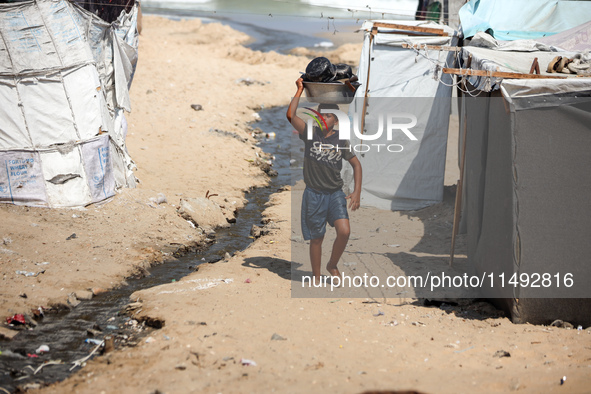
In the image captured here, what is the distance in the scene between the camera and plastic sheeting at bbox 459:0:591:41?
7.19 metres

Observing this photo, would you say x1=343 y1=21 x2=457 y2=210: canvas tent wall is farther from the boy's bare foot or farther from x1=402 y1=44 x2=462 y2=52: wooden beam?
the boy's bare foot

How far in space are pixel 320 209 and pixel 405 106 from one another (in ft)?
10.3

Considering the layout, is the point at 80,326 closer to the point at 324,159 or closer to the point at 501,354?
the point at 324,159

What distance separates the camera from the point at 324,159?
465 cm

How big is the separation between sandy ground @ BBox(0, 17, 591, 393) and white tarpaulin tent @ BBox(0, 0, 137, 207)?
1.03ft

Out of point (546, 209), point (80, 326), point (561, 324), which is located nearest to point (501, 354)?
point (561, 324)

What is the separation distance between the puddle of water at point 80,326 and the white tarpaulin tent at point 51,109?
5.55 feet

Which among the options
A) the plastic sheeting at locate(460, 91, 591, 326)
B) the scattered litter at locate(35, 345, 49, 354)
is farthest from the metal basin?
the scattered litter at locate(35, 345, 49, 354)

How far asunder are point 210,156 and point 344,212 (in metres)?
5.12

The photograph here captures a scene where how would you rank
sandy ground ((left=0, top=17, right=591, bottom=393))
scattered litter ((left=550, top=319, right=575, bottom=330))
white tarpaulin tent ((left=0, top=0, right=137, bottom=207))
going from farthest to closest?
white tarpaulin tent ((left=0, top=0, right=137, bottom=207)) → scattered litter ((left=550, top=319, right=575, bottom=330)) → sandy ground ((left=0, top=17, right=591, bottom=393))

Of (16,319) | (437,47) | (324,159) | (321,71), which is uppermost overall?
(437,47)

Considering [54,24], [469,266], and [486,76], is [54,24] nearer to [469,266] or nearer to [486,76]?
[486,76]

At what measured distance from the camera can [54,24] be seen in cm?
646

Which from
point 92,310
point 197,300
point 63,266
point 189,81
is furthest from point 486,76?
point 189,81
